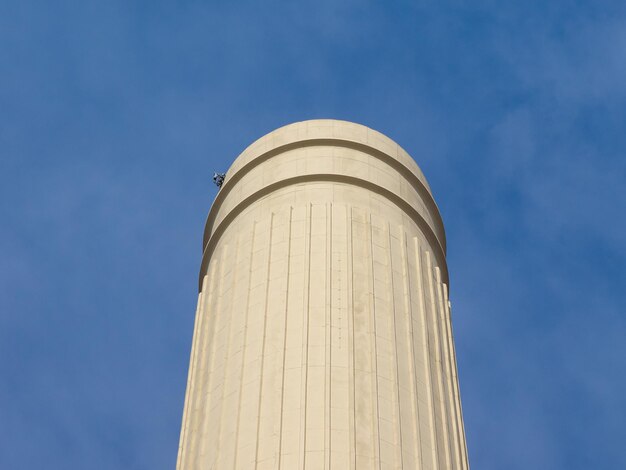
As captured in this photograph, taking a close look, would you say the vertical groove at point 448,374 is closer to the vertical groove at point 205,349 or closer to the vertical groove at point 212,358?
the vertical groove at point 212,358

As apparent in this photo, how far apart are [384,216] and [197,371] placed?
7293 mm

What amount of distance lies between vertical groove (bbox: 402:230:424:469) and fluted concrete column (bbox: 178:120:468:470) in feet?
0.13

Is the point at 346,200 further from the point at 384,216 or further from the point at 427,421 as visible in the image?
the point at 427,421

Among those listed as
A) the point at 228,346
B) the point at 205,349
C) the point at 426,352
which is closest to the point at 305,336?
the point at 228,346

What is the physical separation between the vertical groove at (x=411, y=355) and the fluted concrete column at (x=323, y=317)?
4 cm

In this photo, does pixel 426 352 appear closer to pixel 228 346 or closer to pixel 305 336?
pixel 305 336

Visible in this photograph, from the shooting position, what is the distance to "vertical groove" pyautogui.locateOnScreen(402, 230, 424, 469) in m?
25.3

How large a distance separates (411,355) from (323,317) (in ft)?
8.52

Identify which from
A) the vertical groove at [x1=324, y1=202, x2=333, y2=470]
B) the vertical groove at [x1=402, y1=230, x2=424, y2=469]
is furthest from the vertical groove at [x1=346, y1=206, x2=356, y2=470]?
the vertical groove at [x1=402, y1=230, x2=424, y2=469]

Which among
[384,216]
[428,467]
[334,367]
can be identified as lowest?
[428,467]

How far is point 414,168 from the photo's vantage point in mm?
34281

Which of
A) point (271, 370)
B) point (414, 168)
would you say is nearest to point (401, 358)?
point (271, 370)

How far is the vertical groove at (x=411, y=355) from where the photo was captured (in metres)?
25.3

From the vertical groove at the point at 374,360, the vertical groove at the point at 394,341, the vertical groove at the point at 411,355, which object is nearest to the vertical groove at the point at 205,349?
the vertical groove at the point at 374,360
